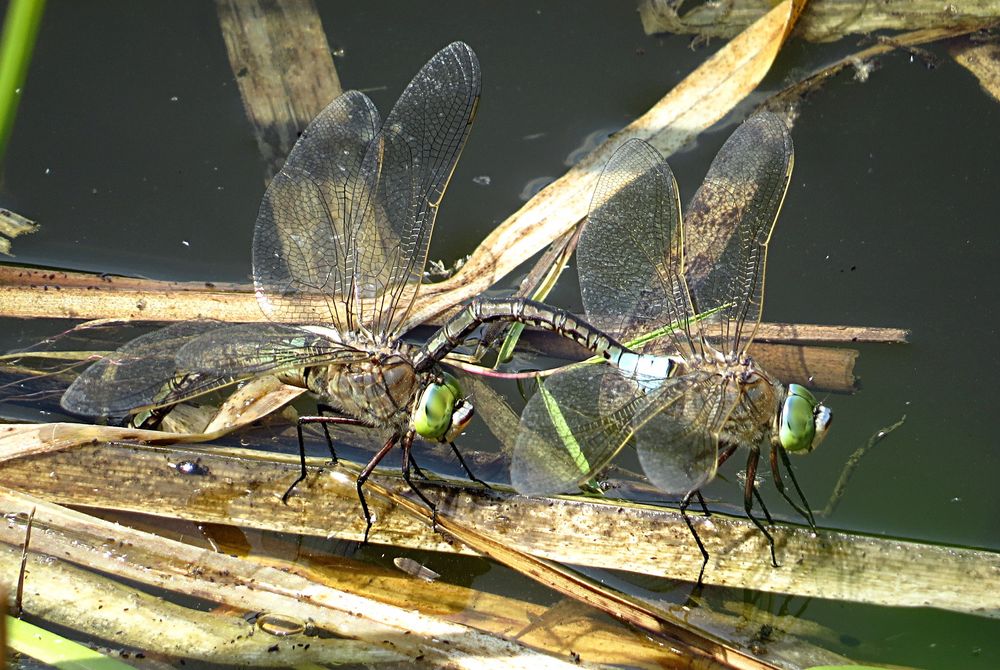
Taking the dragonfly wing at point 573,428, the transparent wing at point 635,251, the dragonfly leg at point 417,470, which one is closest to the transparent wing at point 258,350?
the dragonfly leg at point 417,470

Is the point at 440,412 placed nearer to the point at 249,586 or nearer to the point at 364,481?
the point at 364,481

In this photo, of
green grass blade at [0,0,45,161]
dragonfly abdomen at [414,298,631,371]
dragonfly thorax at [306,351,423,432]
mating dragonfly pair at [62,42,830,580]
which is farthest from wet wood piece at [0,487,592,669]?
green grass blade at [0,0,45,161]

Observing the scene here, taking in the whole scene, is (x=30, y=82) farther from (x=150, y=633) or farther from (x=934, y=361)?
(x=934, y=361)

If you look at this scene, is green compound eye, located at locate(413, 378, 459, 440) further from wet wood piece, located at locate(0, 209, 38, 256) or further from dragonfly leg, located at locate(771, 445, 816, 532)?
wet wood piece, located at locate(0, 209, 38, 256)

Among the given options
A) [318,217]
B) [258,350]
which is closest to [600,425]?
[258,350]

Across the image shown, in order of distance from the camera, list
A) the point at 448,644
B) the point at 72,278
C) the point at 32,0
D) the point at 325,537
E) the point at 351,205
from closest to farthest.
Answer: the point at 32,0
the point at 448,644
the point at 325,537
the point at 351,205
the point at 72,278

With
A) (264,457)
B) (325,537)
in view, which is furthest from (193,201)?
(325,537)

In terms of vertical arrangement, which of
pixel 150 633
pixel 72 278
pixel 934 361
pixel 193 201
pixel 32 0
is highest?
pixel 32 0
